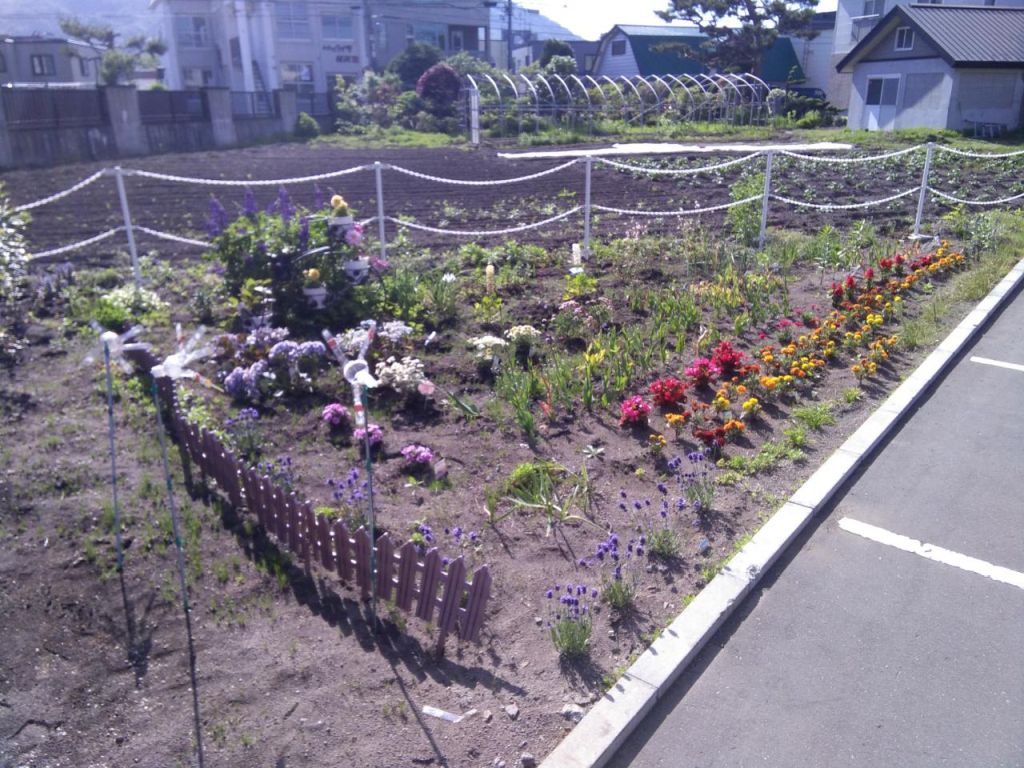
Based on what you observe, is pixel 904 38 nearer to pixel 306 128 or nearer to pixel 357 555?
pixel 306 128

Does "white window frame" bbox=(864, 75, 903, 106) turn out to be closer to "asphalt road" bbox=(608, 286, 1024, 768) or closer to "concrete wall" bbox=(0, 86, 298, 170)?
"concrete wall" bbox=(0, 86, 298, 170)

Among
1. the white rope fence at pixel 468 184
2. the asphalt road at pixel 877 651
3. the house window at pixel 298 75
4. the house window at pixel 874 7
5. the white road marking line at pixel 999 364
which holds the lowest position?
the asphalt road at pixel 877 651

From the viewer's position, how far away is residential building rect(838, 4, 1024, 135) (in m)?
31.0

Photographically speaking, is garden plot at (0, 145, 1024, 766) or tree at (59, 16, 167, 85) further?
tree at (59, 16, 167, 85)

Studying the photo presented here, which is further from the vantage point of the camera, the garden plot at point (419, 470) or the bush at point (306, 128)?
the bush at point (306, 128)

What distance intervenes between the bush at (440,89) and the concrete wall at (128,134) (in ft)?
20.3

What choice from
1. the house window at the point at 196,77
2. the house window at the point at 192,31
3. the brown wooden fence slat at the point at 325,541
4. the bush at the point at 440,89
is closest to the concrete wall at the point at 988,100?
the bush at the point at 440,89

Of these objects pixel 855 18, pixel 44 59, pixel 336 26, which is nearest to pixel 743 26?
pixel 855 18

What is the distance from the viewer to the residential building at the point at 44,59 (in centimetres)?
4792

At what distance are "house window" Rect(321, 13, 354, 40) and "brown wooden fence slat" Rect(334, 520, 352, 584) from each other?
175ft

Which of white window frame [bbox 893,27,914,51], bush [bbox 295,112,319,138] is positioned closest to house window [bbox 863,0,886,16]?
white window frame [bbox 893,27,914,51]

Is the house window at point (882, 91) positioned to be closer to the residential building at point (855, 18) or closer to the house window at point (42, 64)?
the residential building at point (855, 18)

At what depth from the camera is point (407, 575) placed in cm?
389

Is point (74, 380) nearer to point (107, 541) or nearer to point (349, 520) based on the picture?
point (107, 541)
